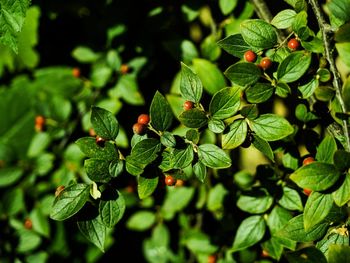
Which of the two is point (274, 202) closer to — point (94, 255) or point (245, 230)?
point (245, 230)

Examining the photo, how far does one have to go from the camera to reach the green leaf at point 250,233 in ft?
4.32

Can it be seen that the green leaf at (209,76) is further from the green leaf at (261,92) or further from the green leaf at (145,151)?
the green leaf at (145,151)

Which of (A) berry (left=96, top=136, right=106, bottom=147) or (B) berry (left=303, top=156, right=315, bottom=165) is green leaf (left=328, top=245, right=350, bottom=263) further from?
(A) berry (left=96, top=136, right=106, bottom=147)

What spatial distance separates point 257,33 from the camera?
3.40ft

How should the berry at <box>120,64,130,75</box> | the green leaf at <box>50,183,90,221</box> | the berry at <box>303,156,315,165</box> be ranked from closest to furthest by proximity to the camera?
1. the green leaf at <box>50,183,90,221</box>
2. the berry at <box>303,156,315,165</box>
3. the berry at <box>120,64,130,75</box>

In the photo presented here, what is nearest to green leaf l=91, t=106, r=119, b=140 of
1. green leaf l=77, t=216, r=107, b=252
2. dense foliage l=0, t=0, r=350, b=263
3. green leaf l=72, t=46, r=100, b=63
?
dense foliage l=0, t=0, r=350, b=263

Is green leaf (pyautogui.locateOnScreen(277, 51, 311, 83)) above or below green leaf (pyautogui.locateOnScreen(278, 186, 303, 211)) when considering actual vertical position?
above

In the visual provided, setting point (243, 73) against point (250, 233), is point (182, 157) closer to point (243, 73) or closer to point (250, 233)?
point (243, 73)

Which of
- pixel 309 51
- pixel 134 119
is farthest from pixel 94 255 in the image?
pixel 309 51

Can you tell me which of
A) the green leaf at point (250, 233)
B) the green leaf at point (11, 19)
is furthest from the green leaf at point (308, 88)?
the green leaf at point (11, 19)

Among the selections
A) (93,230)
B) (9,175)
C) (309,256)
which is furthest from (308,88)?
(9,175)

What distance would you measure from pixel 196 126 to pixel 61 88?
1020 mm

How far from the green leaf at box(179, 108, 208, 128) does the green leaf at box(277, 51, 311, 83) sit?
209mm

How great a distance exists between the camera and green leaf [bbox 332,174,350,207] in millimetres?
922
